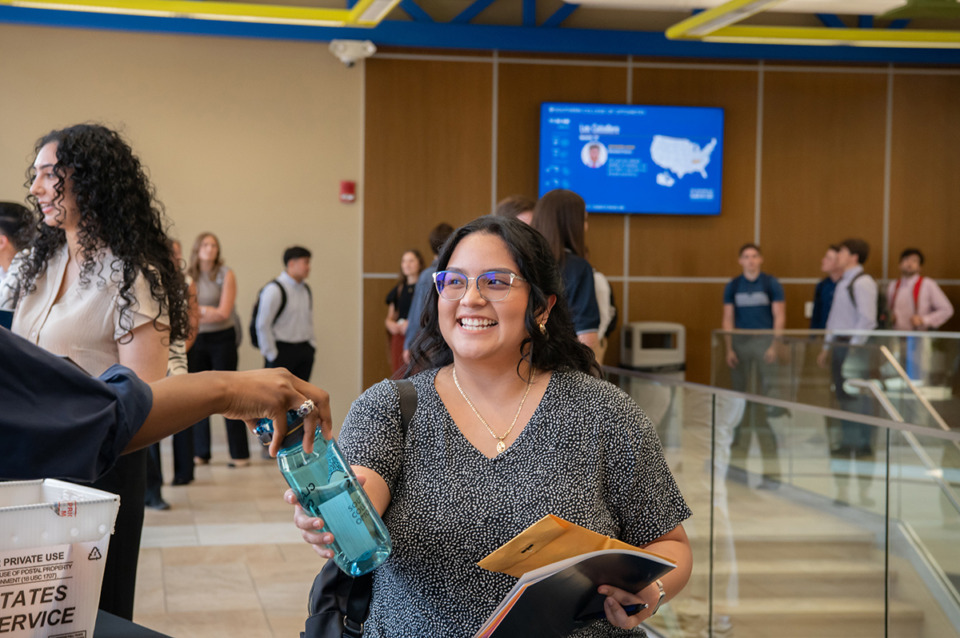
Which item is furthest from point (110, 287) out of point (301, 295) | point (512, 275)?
point (301, 295)

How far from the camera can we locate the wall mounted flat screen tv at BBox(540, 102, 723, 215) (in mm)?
8305

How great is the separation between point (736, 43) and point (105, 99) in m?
5.27

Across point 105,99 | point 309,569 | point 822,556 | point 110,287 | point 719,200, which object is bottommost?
point 309,569

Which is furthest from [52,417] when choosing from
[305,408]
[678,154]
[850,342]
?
[678,154]

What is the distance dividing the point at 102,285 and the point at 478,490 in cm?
103

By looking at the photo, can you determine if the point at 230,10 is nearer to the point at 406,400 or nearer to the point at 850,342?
the point at 850,342

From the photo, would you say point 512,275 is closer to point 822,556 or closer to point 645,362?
point 822,556

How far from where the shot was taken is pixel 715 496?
3891 millimetres

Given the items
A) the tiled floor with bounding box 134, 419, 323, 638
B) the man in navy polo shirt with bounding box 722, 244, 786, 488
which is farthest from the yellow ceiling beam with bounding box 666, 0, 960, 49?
the tiled floor with bounding box 134, 419, 323, 638

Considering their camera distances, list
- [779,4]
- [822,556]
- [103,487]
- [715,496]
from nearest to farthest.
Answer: [103,487]
[822,556]
[715,496]
[779,4]

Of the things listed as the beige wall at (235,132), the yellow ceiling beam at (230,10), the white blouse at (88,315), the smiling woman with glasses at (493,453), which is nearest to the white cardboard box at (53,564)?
the smiling woman with glasses at (493,453)

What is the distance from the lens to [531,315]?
6.35 ft

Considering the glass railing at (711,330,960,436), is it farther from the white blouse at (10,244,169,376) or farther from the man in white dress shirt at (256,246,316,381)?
the white blouse at (10,244,169,376)

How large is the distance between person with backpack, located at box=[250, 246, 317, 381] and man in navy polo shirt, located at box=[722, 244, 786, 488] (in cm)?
307
